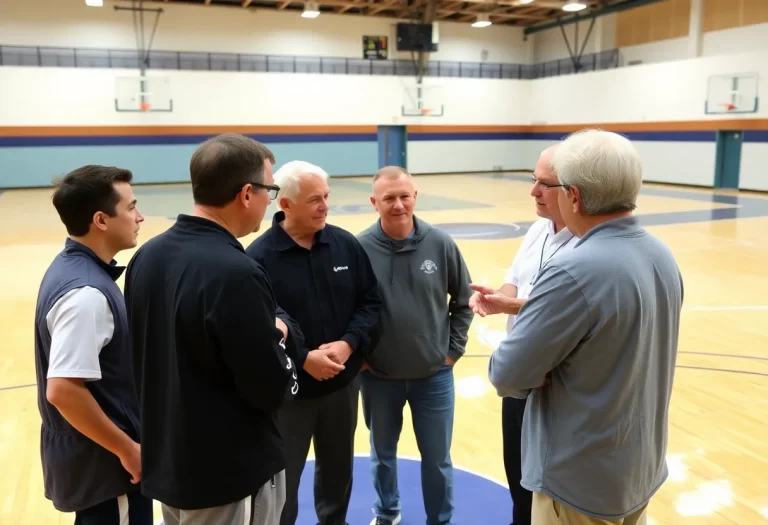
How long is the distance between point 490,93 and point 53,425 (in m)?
28.9

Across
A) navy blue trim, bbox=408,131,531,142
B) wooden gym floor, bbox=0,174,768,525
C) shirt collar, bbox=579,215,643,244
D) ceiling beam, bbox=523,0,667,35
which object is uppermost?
ceiling beam, bbox=523,0,667,35

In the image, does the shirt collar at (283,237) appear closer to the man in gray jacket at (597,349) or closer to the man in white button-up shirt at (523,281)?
the man in white button-up shirt at (523,281)

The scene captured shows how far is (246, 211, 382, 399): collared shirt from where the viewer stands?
9.04 ft

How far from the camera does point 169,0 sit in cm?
2375

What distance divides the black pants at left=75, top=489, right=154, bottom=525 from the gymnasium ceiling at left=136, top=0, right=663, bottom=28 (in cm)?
2379

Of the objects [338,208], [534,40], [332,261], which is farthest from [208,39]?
[332,261]

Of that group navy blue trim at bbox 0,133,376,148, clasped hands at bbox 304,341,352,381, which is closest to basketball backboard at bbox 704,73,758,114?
navy blue trim at bbox 0,133,376,148

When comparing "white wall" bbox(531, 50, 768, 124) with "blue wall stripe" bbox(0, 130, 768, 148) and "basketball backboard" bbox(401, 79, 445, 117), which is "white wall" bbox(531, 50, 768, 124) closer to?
"blue wall stripe" bbox(0, 130, 768, 148)

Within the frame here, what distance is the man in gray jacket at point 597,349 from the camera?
1.78 meters

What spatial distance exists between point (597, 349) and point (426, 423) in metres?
1.55

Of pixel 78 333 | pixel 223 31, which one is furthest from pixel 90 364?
pixel 223 31

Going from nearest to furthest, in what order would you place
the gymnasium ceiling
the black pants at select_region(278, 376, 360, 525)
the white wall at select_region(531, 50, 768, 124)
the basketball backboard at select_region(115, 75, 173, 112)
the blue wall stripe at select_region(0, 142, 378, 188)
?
the black pants at select_region(278, 376, 360, 525)
the white wall at select_region(531, 50, 768, 124)
the blue wall stripe at select_region(0, 142, 378, 188)
the basketball backboard at select_region(115, 75, 173, 112)
the gymnasium ceiling

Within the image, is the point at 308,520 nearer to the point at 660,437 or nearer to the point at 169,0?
the point at 660,437

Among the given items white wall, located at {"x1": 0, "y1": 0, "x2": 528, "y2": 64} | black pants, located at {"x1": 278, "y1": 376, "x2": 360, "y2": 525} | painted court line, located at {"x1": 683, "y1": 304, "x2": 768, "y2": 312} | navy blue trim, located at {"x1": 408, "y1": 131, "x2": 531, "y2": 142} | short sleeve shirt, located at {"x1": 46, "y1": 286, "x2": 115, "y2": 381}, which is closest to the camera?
short sleeve shirt, located at {"x1": 46, "y1": 286, "x2": 115, "y2": 381}
